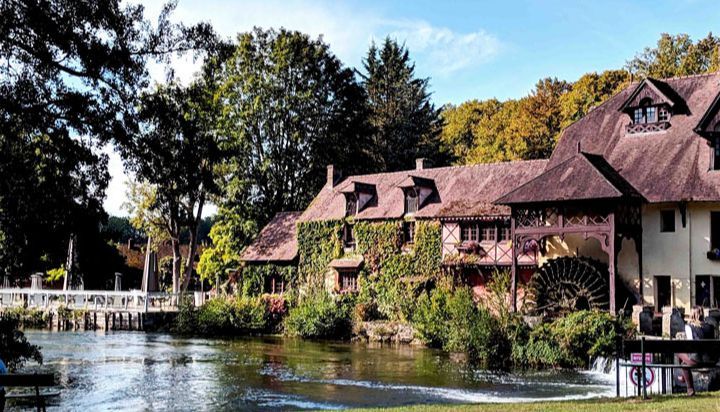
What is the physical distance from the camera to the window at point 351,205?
39.4 m

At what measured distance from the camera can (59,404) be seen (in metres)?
18.0

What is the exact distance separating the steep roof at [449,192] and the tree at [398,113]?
11258 millimetres

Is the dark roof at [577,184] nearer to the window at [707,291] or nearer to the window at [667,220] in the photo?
the window at [667,220]

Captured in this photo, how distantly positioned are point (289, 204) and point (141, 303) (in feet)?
37.1

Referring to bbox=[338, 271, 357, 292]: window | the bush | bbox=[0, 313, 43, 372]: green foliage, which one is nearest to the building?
bbox=[338, 271, 357, 292]: window

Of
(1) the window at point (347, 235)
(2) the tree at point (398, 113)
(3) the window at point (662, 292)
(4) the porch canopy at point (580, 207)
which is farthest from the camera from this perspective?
(2) the tree at point (398, 113)

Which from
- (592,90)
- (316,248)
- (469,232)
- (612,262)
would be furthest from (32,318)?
(592,90)

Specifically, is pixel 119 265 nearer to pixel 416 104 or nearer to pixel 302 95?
pixel 302 95

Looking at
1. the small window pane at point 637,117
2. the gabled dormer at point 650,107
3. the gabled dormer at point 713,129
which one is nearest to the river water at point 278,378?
the gabled dormer at point 713,129

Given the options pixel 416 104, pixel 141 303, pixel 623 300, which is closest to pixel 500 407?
pixel 623 300

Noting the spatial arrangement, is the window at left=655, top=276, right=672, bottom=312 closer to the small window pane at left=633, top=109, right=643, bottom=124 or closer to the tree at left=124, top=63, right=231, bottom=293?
the small window pane at left=633, top=109, right=643, bottom=124

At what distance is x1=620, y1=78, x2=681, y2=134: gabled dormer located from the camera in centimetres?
3086

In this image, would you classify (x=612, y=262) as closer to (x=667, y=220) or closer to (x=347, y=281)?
(x=667, y=220)

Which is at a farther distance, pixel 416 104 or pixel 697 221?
pixel 416 104
